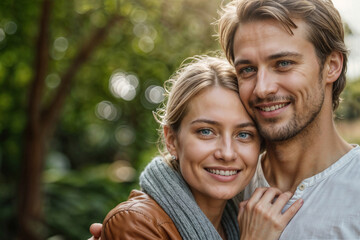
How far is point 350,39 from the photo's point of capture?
3.91 meters

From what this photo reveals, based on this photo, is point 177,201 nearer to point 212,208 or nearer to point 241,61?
point 212,208

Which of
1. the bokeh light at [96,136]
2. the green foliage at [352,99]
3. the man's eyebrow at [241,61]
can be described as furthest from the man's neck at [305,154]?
the bokeh light at [96,136]

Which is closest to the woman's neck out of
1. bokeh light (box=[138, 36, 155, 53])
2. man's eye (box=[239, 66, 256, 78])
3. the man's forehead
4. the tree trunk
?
man's eye (box=[239, 66, 256, 78])

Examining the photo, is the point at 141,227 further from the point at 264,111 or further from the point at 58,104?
the point at 58,104

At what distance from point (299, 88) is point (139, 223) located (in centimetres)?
111

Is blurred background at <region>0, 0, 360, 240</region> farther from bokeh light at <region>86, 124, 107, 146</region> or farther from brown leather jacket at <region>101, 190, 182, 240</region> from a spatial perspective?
bokeh light at <region>86, 124, 107, 146</region>

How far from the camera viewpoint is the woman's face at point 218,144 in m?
2.54

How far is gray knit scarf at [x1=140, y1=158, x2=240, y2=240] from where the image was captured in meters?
2.49

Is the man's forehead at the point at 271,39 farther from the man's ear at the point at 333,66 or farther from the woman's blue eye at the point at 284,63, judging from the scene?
the man's ear at the point at 333,66

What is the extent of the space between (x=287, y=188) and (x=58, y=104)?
4930mm

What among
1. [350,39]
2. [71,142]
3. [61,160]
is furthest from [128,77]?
[71,142]

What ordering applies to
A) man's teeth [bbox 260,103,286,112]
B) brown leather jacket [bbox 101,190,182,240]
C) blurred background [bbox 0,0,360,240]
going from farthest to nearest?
blurred background [bbox 0,0,360,240], man's teeth [bbox 260,103,286,112], brown leather jacket [bbox 101,190,182,240]

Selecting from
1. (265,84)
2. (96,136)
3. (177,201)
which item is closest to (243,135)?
(265,84)

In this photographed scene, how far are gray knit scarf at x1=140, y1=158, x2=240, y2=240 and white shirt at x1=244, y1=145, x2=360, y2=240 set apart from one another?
441 millimetres
